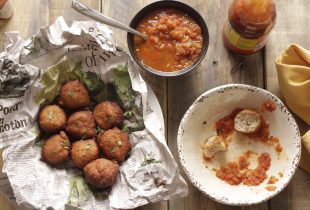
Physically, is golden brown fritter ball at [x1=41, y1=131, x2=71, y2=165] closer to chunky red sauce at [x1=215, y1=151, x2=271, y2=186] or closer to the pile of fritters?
the pile of fritters

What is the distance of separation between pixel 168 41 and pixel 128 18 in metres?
0.19

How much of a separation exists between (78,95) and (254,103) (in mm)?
574

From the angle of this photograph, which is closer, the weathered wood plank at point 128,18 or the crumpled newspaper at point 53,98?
the crumpled newspaper at point 53,98

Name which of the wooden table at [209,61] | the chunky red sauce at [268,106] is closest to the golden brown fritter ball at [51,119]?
the wooden table at [209,61]

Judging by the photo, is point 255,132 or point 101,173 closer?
point 101,173

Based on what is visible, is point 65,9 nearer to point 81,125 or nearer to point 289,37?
point 81,125

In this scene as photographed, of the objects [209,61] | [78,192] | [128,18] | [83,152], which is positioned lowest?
[78,192]

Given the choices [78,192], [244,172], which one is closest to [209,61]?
[244,172]

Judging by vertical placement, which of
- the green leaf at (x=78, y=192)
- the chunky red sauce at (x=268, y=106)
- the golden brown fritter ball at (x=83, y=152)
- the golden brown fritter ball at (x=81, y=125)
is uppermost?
the chunky red sauce at (x=268, y=106)

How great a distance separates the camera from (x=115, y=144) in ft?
5.57

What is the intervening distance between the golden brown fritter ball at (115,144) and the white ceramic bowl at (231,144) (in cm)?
17

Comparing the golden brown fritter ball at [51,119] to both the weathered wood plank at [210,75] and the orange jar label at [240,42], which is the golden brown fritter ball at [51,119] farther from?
the orange jar label at [240,42]

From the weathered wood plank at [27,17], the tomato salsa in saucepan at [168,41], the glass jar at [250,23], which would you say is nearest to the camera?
the glass jar at [250,23]

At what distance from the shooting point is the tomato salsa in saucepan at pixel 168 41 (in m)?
1.75
